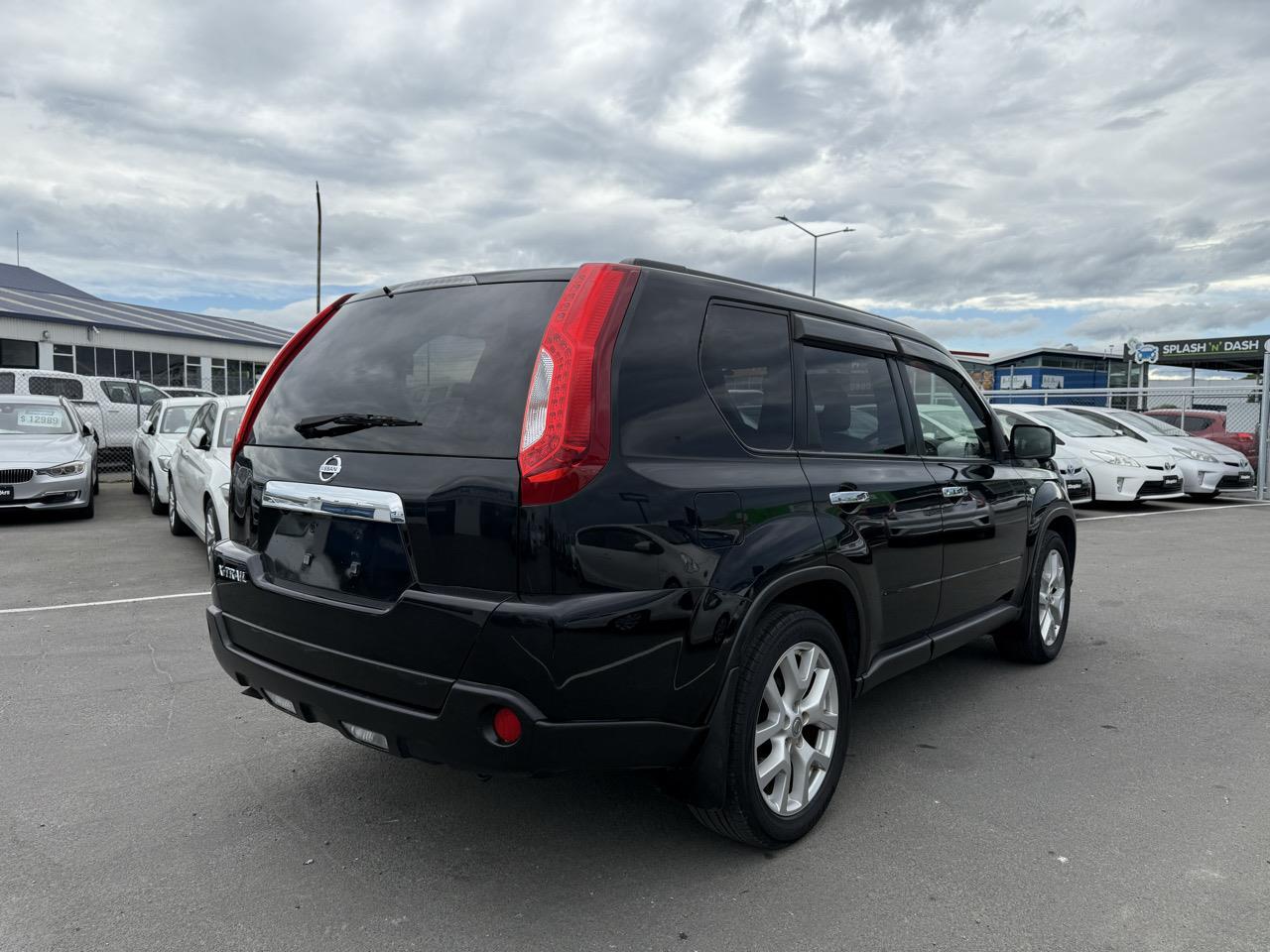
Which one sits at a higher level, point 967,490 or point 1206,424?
point 1206,424

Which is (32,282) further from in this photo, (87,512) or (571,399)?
(571,399)

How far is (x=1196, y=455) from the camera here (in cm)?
1431

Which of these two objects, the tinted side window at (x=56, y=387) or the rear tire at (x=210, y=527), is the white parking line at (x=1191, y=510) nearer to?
the rear tire at (x=210, y=527)

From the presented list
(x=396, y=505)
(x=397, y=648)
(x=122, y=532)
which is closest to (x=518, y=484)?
(x=396, y=505)

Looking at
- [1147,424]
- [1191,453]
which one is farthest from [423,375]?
[1147,424]

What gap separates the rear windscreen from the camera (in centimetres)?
257

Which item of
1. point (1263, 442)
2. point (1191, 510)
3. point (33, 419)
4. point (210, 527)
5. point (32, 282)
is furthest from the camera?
point (32, 282)

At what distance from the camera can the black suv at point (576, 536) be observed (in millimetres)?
2434

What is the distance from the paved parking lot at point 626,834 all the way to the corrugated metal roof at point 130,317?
27.9 m

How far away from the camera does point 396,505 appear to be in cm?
260

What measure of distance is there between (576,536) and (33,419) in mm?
11222

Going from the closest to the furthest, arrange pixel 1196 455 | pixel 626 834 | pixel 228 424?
pixel 626 834 → pixel 228 424 → pixel 1196 455

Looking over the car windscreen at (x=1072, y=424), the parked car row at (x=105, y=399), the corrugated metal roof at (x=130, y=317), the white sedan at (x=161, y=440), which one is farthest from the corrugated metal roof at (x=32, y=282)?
the car windscreen at (x=1072, y=424)

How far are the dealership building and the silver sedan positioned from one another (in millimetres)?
19865
